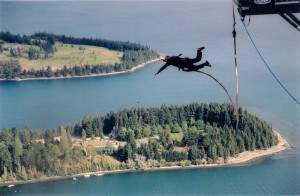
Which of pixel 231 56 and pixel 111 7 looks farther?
pixel 111 7

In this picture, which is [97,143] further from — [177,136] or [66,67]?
[66,67]

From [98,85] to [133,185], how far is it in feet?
71.2

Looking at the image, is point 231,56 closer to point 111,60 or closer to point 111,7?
point 111,60

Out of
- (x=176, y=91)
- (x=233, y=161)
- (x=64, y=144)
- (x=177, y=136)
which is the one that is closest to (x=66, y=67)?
(x=176, y=91)

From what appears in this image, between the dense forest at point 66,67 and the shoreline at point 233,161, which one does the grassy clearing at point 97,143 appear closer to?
the shoreline at point 233,161

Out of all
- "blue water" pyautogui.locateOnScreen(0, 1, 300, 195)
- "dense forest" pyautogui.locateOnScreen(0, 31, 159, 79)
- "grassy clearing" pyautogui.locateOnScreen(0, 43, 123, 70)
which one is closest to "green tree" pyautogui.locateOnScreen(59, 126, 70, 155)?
"blue water" pyautogui.locateOnScreen(0, 1, 300, 195)

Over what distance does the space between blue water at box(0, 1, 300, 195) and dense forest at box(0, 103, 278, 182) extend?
0.99 m

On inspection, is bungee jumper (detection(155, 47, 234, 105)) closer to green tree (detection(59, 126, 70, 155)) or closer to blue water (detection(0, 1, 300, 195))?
blue water (detection(0, 1, 300, 195))

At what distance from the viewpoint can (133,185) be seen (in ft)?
70.5

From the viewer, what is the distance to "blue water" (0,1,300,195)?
2152cm

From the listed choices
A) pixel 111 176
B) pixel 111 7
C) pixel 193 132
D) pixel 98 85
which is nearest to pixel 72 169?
pixel 111 176

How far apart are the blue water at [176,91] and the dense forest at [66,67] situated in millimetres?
1486

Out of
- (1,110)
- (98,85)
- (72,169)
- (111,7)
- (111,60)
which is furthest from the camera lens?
(111,7)

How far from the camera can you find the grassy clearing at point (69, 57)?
49406 millimetres
